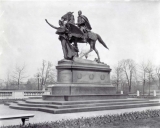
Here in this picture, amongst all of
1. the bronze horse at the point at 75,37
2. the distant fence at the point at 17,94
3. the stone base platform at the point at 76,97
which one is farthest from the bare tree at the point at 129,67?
the stone base platform at the point at 76,97

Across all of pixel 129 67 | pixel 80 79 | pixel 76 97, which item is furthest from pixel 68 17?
pixel 129 67

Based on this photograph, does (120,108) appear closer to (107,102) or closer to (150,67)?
(107,102)

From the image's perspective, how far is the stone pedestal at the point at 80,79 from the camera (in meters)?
15.4

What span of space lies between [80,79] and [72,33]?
3900mm

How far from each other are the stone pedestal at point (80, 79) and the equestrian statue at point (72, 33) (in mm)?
1039

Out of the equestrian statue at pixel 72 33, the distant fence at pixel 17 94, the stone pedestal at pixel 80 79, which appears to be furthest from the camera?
the distant fence at pixel 17 94

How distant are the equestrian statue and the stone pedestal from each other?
104 cm

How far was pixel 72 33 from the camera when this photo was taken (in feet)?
56.3

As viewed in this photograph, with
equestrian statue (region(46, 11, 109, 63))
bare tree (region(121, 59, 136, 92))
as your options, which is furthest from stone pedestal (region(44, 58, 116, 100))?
bare tree (region(121, 59, 136, 92))

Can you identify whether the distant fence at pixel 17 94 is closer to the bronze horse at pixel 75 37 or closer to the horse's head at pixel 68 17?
the bronze horse at pixel 75 37

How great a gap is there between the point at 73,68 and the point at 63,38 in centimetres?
268

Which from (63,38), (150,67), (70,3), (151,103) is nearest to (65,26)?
(63,38)

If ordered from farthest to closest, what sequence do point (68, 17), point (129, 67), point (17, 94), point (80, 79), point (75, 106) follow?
point (129, 67), point (17, 94), point (68, 17), point (80, 79), point (75, 106)

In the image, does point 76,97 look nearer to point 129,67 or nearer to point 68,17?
point 68,17
